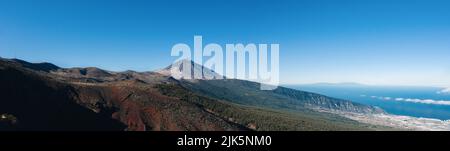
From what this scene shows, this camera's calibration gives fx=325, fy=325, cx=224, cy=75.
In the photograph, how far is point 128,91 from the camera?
380 feet

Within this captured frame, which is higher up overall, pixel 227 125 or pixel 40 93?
pixel 40 93
